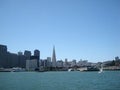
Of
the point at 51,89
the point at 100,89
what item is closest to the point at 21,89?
the point at 51,89

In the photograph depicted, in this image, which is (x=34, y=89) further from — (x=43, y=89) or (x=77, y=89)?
(x=77, y=89)

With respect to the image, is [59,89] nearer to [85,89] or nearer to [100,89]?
[85,89]

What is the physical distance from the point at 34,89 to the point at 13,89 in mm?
4716

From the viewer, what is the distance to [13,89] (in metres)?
55.9

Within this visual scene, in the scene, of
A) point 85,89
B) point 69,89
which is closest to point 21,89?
point 69,89

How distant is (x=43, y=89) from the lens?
55.9 meters

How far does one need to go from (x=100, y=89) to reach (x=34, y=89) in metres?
14.8

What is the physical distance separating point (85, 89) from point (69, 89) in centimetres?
360

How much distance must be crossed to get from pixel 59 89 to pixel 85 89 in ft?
19.0

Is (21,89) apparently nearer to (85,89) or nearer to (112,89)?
(85,89)

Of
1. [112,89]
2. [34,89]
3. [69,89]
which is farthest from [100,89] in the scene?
[34,89]

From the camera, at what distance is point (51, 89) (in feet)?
184

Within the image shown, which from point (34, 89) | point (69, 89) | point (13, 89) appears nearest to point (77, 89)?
point (69, 89)

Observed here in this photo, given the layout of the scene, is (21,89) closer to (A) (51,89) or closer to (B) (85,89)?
(A) (51,89)
